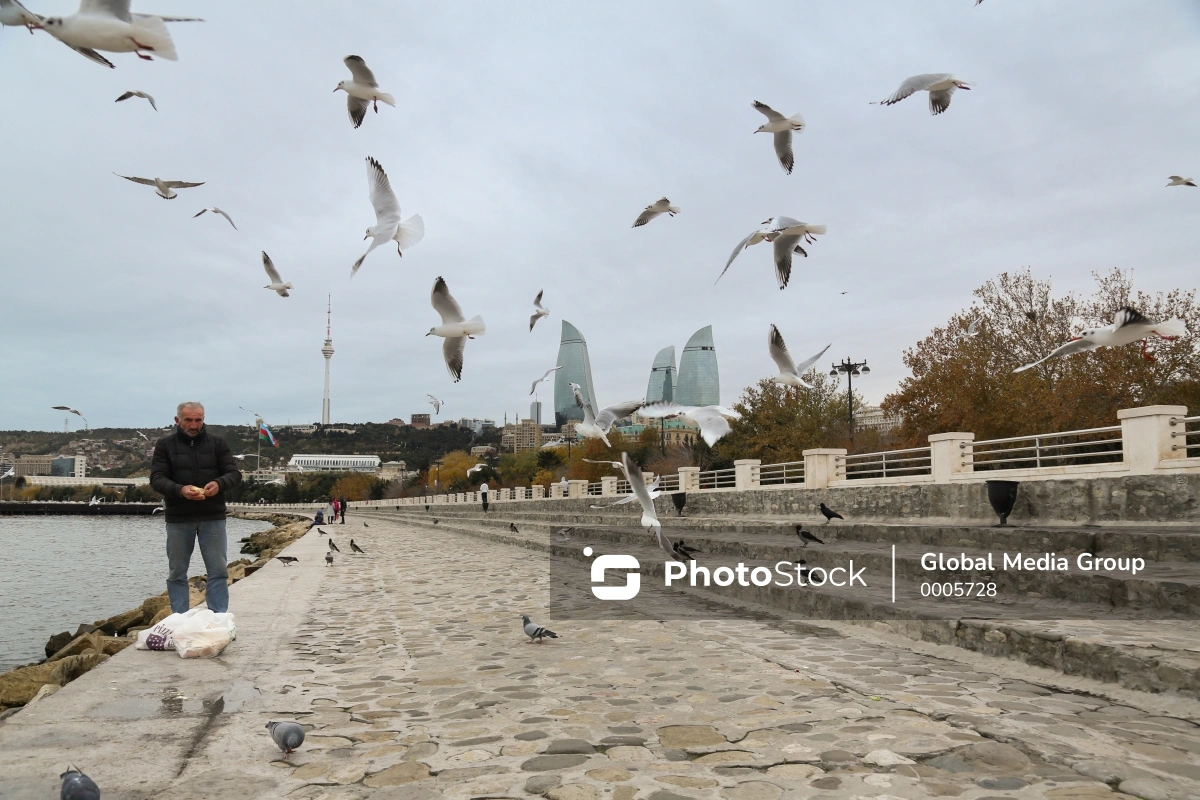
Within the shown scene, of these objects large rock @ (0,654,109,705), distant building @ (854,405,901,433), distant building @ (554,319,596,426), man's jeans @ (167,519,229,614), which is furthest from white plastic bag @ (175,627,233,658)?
distant building @ (554,319,596,426)

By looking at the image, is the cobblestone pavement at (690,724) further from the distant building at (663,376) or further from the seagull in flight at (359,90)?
the distant building at (663,376)

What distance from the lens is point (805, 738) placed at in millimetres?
3301

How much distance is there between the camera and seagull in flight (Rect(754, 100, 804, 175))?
789 centimetres

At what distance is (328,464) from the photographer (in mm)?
125938

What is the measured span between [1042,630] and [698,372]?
7919cm

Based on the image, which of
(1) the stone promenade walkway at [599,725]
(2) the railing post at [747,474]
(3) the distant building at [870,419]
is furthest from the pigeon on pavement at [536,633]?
(3) the distant building at [870,419]

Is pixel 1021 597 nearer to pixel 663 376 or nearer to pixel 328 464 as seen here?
pixel 663 376

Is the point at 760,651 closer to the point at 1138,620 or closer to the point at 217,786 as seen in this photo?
the point at 1138,620

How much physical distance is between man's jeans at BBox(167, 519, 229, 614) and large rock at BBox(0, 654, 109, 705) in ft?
2.74

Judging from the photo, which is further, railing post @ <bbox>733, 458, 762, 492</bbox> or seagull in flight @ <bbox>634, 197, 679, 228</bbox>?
railing post @ <bbox>733, 458, 762, 492</bbox>

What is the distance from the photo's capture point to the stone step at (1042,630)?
12.8 ft

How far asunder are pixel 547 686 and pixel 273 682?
5.30 feet

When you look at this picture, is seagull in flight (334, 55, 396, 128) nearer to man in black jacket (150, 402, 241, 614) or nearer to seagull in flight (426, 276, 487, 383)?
seagull in flight (426, 276, 487, 383)

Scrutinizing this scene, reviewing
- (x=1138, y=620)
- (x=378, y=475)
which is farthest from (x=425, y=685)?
(x=378, y=475)
